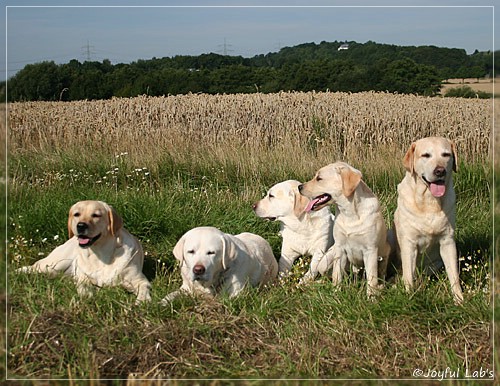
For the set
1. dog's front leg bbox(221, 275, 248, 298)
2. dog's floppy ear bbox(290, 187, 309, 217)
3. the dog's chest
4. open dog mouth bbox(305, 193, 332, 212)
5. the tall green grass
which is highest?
open dog mouth bbox(305, 193, 332, 212)

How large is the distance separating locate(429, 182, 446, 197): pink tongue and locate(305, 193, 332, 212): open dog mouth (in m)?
0.89

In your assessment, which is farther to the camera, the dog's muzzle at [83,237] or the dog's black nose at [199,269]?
the dog's muzzle at [83,237]

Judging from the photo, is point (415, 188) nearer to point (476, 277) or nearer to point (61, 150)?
point (476, 277)

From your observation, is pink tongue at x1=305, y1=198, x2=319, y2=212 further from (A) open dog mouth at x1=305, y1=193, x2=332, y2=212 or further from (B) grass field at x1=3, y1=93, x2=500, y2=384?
(B) grass field at x1=3, y1=93, x2=500, y2=384

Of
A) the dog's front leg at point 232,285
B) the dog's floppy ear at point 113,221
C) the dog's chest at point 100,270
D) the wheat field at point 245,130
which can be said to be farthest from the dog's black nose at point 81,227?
the wheat field at point 245,130

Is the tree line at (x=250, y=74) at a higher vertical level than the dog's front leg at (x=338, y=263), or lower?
higher

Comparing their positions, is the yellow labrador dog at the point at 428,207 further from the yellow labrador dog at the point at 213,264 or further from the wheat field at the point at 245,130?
the wheat field at the point at 245,130

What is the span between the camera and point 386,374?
4.34 m

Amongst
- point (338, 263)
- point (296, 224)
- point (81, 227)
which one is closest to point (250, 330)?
point (338, 263)

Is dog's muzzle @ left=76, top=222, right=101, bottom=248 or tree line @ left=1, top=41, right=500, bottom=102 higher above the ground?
tree line @ left=1, top=41, right=500, bottom=102

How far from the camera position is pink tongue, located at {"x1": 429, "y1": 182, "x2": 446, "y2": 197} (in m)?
5.17

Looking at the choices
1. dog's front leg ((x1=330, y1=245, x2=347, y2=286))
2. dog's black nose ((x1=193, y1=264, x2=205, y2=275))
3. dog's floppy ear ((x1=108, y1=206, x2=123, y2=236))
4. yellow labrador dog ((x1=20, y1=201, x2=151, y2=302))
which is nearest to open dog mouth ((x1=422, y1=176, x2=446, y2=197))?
dog's front leg ((x1=330, y1=245, x2=347, y2=286))

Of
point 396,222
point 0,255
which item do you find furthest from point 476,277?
point 0,255

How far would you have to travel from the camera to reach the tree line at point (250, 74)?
18250 millimetres
